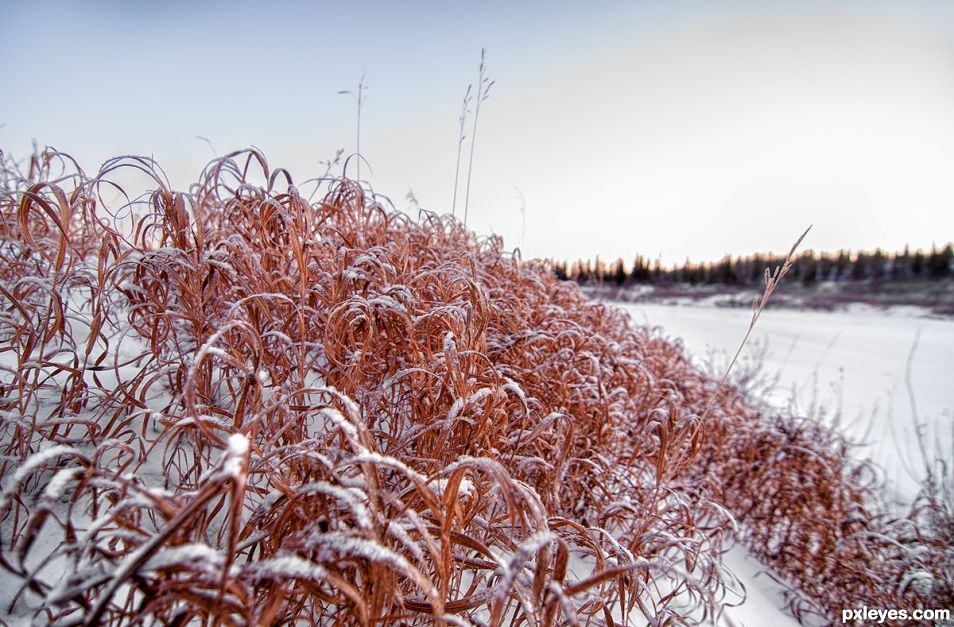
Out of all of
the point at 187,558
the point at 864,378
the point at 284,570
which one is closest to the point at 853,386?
the point at 864,378

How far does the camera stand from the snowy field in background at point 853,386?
117 inches

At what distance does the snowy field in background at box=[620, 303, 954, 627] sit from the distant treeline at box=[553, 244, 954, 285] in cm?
2924

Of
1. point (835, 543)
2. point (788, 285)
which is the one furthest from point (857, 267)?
point (835, 543)

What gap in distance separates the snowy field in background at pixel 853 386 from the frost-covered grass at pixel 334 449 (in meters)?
0.51

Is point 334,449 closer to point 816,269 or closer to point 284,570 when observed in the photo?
point 284,570

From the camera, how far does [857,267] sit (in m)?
54.5

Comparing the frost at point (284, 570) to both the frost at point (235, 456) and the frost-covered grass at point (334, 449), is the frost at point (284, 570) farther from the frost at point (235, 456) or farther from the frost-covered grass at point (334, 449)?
the frost at point (235, 456)

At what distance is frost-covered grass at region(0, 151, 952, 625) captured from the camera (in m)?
0.72

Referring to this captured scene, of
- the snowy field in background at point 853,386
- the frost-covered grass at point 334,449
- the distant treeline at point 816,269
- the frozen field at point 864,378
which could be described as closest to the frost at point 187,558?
the frost-covered grass at point 334,449

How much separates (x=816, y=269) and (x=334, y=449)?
7259 centimetres

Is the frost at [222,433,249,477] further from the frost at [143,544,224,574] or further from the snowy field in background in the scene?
the snowy field in background

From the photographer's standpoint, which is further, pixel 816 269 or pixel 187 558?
pixel 816 269

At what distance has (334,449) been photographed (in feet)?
3.36

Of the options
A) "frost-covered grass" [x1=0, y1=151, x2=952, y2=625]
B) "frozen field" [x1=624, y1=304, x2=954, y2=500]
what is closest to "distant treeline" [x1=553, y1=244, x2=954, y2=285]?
"frozen field" [x1=624, y1=304, x2=954, y2=500]
